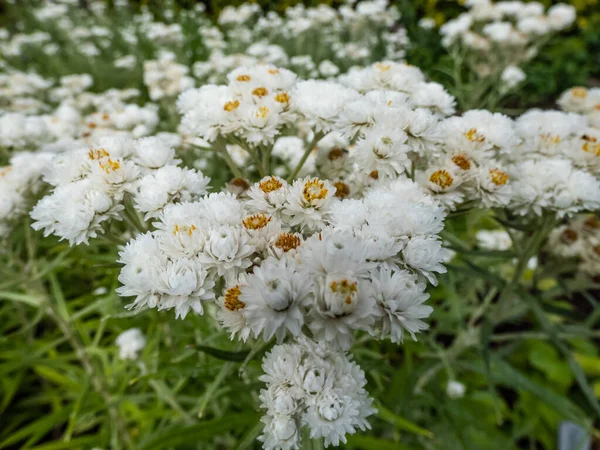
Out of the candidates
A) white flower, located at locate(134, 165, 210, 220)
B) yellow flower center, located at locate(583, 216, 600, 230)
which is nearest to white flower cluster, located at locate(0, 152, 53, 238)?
white flower, located at locate(134, 165, 210, 220)

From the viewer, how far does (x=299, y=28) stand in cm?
387

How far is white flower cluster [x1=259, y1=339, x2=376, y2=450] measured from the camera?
75 centimetres

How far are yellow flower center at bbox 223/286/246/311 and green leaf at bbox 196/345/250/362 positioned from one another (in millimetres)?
169

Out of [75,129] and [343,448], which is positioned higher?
[75,129]

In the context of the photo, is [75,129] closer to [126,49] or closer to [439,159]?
[439,159]

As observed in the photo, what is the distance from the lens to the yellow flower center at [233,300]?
0.77 m

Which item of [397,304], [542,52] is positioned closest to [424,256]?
[397,304]

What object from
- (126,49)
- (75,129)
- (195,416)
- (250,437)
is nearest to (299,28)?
(75,129)

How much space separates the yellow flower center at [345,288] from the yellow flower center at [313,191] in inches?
9.6

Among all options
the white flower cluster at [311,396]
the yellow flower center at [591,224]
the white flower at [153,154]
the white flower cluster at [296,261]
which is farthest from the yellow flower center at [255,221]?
the yellow flower center at [591,224]

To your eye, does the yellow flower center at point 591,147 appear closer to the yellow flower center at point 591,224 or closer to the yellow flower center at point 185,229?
the yellow flower center at point 591,224

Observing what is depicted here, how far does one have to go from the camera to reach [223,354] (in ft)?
3.00

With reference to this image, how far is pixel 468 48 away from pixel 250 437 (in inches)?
129

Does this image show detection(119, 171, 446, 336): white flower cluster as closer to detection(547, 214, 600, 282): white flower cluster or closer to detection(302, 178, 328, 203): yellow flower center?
Answer: detection(302, 178, 328, 203): yellow flower center
